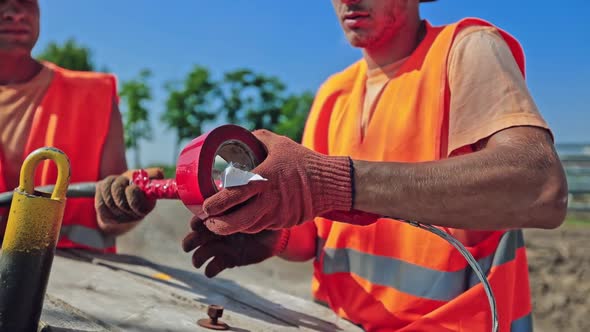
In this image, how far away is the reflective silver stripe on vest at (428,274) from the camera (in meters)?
1.53

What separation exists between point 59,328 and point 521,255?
3.92ft

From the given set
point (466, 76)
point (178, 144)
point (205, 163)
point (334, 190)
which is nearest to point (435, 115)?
point (466, 76)

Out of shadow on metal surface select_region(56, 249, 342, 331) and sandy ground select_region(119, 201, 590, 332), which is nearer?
shadow on metal surface select_region(56, 249, 342, 331)

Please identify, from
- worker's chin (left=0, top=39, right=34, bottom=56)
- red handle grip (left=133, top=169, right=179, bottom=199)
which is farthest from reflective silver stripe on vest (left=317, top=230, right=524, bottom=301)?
worker's chin (left=0, top=39, right=34, bottom=56)

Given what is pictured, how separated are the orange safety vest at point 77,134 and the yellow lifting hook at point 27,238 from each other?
120 centimetres

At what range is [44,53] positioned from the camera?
23.5m

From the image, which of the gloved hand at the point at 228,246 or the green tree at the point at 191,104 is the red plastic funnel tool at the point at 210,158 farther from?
the green tree at the point at 191,104

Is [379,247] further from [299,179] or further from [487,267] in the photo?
[299,179]

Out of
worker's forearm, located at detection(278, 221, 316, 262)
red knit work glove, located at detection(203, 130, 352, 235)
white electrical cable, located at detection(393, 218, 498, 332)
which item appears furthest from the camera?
worker's forearm, located at detection(278, 221, 316, 262)

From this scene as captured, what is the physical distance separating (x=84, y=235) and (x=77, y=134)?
0.40 meters

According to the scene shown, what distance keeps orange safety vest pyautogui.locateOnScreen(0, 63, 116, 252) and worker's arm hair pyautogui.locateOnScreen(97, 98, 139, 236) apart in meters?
0.02

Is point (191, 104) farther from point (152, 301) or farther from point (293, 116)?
point (152, 301)

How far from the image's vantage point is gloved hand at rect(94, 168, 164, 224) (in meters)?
1.60

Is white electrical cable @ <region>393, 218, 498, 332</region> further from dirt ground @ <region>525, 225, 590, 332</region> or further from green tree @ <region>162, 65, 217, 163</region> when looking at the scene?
green tree @ <region>162, 65, 217, 163</region>
